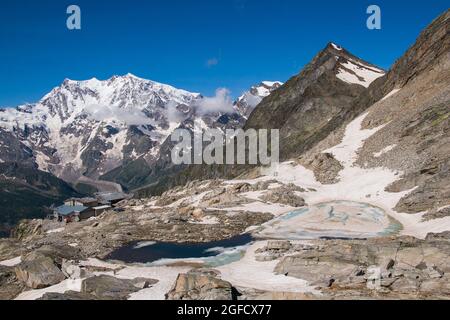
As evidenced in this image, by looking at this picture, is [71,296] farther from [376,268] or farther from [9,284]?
[376,268]

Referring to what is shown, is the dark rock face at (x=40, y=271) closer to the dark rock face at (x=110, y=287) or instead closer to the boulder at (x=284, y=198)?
the dark rock face at (x=110, y=287)

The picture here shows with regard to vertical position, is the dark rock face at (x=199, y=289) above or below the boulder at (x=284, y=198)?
below

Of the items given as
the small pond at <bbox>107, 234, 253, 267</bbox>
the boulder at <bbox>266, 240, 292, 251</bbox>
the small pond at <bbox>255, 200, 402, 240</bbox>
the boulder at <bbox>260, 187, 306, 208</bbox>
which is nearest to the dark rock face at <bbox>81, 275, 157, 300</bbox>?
the small pond at <bbox>107, 234, 253, 267</bbox>

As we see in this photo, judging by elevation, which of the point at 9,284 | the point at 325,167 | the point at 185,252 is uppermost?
the point at 325,167

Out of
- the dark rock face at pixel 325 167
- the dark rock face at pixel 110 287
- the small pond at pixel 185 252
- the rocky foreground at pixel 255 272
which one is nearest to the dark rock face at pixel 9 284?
the rocky foreground at pixel 255 272

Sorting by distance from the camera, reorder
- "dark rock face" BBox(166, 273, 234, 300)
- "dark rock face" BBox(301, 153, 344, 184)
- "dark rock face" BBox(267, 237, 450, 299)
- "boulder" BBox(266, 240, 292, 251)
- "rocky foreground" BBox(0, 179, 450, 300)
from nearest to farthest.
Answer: "dark rock face" BBox(166, 273, 234, 300)
"dark rock face" BBox(267, 237, 450, 299)
"rocky foreground" BBox(0, 179, 450, 300)
"boulder" BBox(266, 240, 292, 251)
"dark rock face" BBox(301, 153, 344, 184)

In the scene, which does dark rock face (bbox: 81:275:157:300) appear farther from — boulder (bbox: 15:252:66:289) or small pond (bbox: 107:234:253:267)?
small pond (bbox: 107:234:253:267)

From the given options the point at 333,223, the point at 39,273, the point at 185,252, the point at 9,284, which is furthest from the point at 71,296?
the point at 333,223

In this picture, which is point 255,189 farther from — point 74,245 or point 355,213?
point 74,245
